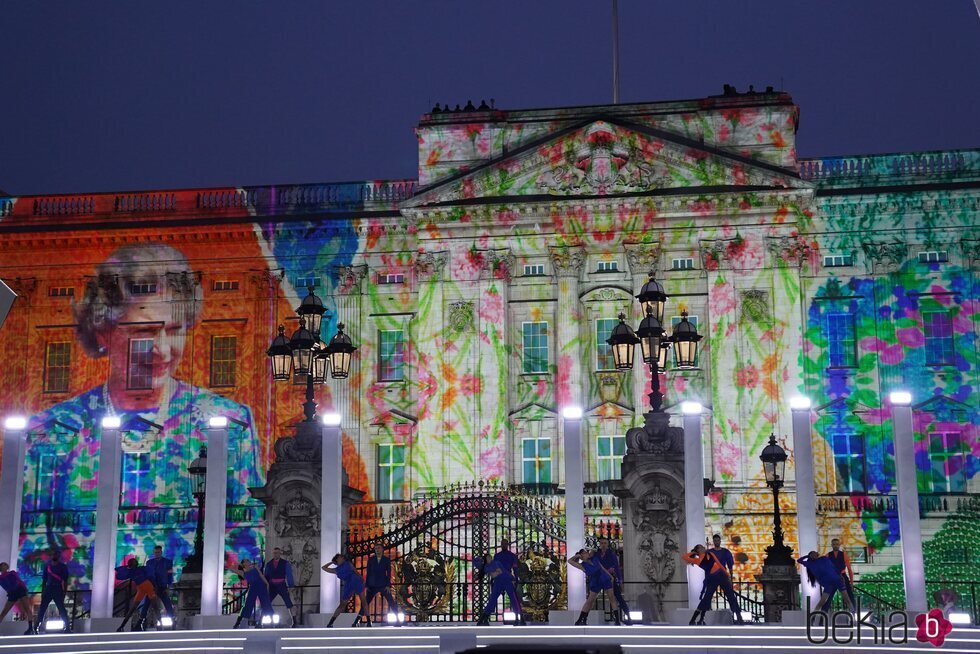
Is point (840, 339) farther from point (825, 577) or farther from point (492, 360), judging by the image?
point (825, 577)

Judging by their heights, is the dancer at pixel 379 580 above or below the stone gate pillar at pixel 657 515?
below

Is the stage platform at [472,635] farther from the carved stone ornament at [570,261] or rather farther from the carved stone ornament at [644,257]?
the carved stone ornament at [644,257]

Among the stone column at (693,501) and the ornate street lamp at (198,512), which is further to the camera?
the ornate street lamp at (198,512)

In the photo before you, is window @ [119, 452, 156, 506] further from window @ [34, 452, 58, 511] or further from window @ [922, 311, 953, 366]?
window @ [922, 311, 953, 366]

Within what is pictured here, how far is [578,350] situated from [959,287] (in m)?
11.1

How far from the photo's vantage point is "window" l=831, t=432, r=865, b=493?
1649 inches

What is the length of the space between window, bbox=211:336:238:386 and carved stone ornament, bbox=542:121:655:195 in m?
11.4

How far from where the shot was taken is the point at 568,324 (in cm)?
4366

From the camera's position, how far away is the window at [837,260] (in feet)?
143

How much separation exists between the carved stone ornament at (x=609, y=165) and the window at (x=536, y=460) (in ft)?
24.7

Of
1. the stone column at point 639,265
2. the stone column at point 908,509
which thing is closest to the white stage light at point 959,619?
the stone column at point 908,509

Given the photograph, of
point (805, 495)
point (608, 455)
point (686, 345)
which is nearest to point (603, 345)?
point (608, 455)

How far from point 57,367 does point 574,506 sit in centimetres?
2686

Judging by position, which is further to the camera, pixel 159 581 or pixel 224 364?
pixel 224 364
